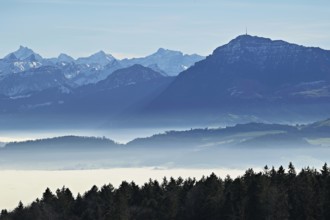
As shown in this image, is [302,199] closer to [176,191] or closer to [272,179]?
[272,179]

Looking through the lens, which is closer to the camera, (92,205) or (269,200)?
(269,200)

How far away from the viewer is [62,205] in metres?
190

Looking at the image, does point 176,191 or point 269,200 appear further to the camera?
point 176,191

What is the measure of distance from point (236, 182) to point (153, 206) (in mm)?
19016

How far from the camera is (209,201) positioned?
7156 inches

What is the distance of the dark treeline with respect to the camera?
176m

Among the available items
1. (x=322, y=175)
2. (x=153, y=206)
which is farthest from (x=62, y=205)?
(x=322, y=175)

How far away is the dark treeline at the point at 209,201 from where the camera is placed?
175500 millimetres

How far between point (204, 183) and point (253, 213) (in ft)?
52.1

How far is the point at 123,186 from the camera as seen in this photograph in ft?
609

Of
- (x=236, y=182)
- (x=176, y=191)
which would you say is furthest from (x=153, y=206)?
(x=236, y=182)

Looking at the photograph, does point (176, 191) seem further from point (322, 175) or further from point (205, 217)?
point (322, 175)

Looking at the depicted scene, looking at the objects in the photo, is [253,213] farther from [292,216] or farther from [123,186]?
[123,186]

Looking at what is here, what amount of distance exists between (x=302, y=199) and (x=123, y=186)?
1504 inches
